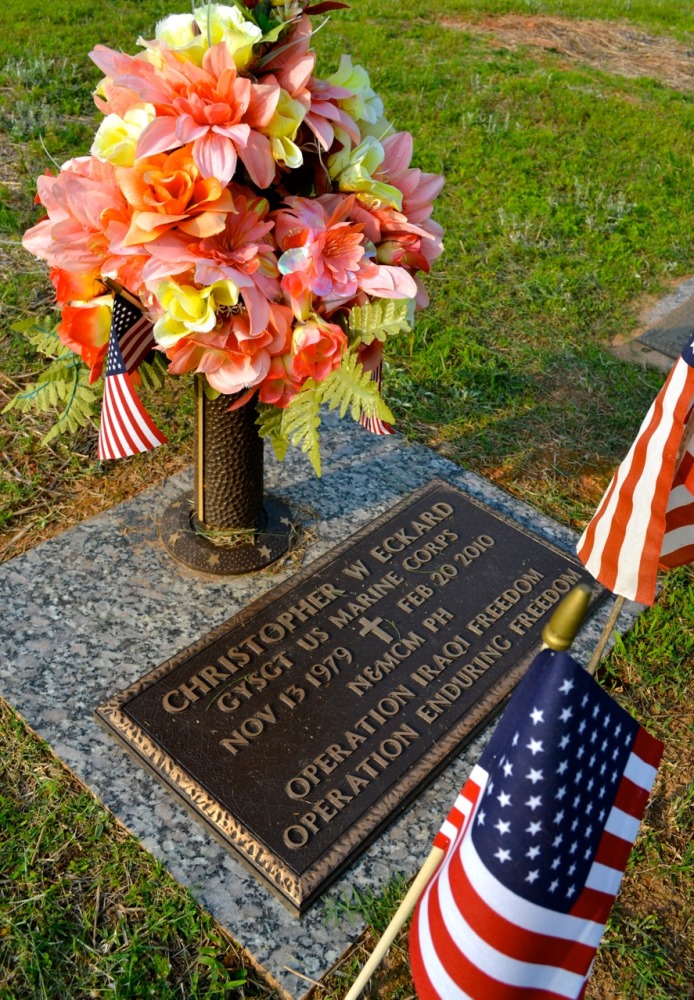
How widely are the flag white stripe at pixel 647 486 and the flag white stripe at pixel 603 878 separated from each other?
68 centimetres

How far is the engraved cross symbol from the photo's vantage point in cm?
263

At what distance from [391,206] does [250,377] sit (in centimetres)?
52

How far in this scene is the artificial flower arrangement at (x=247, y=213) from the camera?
75.4 inches

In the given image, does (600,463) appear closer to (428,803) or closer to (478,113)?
(428,803)

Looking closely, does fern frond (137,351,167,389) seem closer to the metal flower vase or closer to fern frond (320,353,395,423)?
the metal flower vase

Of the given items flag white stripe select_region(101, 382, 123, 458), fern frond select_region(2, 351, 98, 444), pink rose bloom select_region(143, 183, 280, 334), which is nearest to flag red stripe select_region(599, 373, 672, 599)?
pink rose bloom select_region(143, 183, 280, 334)

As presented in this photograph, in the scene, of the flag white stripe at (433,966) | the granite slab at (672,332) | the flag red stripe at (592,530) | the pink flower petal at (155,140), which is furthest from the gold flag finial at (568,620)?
the granite slab at (672,332)

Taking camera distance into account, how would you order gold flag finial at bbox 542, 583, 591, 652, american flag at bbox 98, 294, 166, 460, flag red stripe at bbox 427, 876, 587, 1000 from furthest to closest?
american flag at bbox 98, 294, 166, 460 < flag red stripe at bbox 427, 876, 587, 1000 < gold flag finial at bbox 542, 583, 591, 652

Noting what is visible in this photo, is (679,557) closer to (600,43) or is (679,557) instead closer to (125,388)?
(125,388)

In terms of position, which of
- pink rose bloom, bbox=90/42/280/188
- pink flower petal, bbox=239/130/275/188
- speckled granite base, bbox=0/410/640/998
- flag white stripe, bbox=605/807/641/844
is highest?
pink rose bloom, bbox=90/42/280/188

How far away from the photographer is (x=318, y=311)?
2.12 metres

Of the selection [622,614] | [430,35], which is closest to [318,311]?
[622,614]

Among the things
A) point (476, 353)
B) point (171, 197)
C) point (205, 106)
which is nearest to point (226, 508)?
point (171, 197)

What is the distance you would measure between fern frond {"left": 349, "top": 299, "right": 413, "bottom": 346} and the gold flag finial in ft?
3.32
